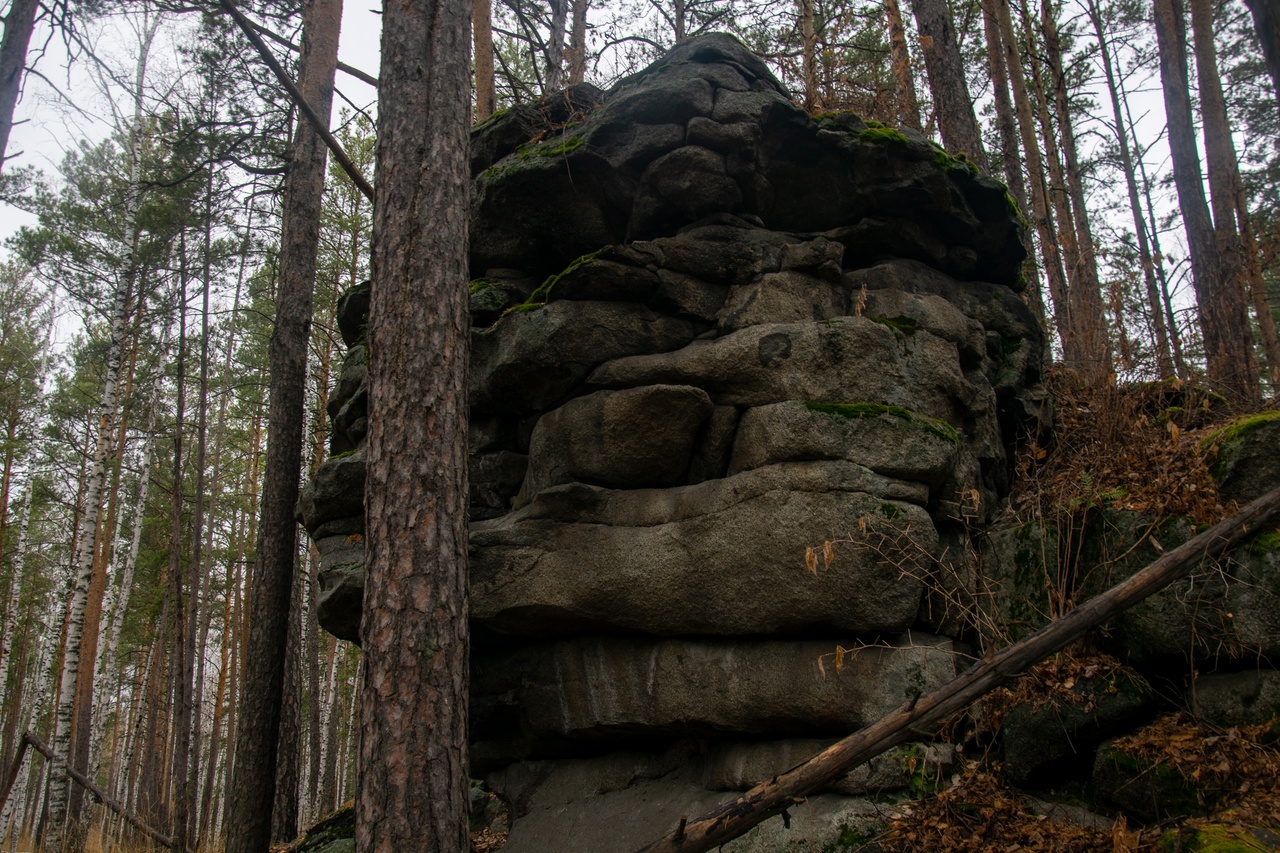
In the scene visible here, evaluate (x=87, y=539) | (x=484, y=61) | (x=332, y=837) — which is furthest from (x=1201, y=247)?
(x=87, y=539)

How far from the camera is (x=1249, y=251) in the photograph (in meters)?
8.11

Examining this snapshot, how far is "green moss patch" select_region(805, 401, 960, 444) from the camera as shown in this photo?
5.96 metres

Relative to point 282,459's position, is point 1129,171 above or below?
above

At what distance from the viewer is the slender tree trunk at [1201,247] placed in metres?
7.78

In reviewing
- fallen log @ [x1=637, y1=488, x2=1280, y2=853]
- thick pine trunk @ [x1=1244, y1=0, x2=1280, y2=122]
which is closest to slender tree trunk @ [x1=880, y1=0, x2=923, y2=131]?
fallen log @ [x1=637, y1=488, x2=1280, y2=853]

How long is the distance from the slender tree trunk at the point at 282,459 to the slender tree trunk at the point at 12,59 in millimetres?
2688

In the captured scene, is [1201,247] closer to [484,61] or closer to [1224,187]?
[1224,187]

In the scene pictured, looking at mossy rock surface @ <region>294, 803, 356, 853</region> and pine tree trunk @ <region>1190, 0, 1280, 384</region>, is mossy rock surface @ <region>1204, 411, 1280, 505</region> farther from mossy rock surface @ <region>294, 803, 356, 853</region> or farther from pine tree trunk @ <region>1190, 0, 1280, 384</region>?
mossy rock surface @ <region>294, 803, 356, 853</region>

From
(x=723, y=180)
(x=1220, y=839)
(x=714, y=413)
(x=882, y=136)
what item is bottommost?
(x=1220, y=839)

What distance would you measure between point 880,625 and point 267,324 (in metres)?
18.9

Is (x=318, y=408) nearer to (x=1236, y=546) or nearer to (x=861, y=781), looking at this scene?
(x=861, y=781)

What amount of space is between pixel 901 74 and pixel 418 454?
29.8 ft

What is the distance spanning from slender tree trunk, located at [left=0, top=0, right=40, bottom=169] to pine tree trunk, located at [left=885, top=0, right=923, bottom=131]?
9.47 metres

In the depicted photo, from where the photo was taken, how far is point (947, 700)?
4.13m
